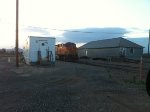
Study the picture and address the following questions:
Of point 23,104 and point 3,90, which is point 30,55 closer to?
point 3,90

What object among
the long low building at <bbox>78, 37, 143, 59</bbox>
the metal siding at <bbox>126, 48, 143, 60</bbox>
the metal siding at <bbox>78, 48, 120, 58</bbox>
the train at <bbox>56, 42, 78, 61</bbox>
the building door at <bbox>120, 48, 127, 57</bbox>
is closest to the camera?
the train at <bbox>56, 42, 78, 61</bbox>

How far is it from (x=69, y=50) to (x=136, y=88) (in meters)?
40.2

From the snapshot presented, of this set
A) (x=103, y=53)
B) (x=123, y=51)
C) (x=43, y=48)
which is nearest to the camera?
(x=43, y=48)

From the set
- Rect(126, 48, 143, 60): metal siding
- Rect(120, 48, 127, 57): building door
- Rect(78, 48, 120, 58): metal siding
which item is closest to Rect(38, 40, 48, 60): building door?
Rect(78, 48, 120, 58): metal siding

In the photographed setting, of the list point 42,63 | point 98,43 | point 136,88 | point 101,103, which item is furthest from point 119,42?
point 101,103

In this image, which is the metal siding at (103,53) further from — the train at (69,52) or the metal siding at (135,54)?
the train at (69,52)

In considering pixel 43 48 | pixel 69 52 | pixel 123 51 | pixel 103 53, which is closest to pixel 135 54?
pixel 123 51

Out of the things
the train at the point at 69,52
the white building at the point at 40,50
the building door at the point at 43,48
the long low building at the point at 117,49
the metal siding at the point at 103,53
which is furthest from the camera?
the metal siding at the point at 103,53

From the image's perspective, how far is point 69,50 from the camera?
2190 inches

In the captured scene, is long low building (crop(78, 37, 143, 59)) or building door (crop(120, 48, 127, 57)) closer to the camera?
building door (crop(120, 48, 127, 57))

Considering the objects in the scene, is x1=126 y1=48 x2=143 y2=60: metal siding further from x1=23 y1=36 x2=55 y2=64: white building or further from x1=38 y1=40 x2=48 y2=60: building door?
x1=38 y1=40 x2=48 y2=60: building door

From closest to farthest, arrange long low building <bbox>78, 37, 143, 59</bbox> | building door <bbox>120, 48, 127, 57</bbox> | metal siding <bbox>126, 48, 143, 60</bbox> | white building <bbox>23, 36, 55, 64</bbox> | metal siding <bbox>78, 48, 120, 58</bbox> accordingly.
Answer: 1. white building <bbox>23, 36, 55, 64</bbox>
2. building door <bbox>120, 48, 127, 57</bbox>
3. long low building <bbox>78, 37, 143, 59</bbox>
4. metal siding <bbox>78, 48, 120, 58</bbox>
5. metal siding <bbox>126, 48, 143, 60</bbox>

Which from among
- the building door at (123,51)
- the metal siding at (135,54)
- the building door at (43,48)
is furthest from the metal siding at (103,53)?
the building door at (43,48)

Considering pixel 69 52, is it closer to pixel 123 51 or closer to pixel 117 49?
pixel 117 49
